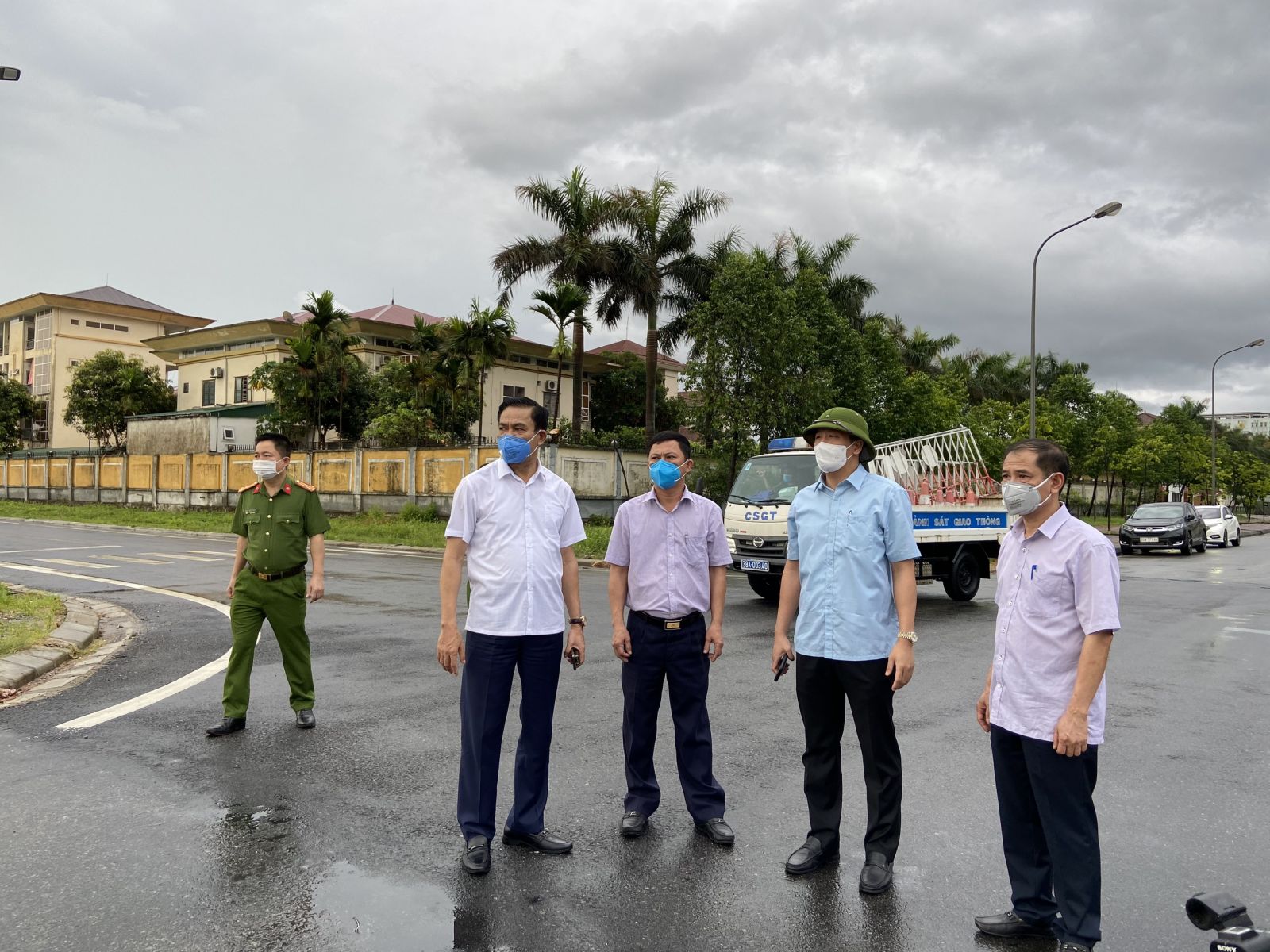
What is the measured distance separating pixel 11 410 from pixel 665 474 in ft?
233

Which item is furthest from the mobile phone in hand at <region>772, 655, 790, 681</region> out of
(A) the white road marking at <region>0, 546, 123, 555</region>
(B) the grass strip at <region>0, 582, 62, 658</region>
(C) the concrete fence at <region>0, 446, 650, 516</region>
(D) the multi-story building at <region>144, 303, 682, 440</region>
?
(D) the multi-story building at <region>144, 303, 682, 440</region>

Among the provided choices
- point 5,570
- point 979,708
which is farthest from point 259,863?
point 5,570

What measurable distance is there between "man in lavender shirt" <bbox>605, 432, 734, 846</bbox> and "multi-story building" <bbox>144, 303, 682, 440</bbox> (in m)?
45.9

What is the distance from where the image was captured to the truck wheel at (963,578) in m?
14.0

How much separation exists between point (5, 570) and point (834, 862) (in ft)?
56.4

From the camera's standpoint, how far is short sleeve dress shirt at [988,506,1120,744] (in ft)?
10.3

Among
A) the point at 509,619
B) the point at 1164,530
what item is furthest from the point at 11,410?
the point at 509,619

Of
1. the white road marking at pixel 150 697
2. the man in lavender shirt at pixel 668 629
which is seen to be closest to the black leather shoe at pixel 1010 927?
the man in lavender shirt at pixel 668 629

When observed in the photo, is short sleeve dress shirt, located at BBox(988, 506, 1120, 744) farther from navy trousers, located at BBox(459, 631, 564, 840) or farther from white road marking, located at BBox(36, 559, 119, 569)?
white road marking, located at BBox(36, 559, 119, 569)

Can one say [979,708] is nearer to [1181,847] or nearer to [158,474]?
[1181,847]

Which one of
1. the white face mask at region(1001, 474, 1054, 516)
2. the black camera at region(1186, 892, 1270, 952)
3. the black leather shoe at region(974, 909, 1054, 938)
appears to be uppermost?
the white face mask at region(1001, 474, 1054, 516)

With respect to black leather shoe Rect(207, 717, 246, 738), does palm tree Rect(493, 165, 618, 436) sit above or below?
above

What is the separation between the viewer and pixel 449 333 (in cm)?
4150

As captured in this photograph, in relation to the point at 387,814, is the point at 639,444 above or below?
above
